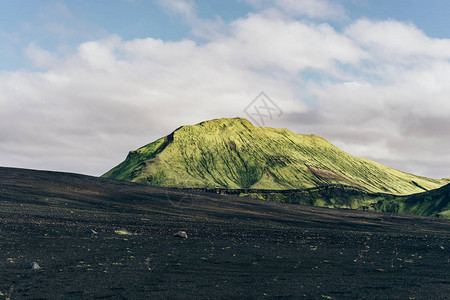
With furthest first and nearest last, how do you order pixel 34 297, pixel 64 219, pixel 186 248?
pixel 64 219 → pixel 186 248 → pixel 34 297

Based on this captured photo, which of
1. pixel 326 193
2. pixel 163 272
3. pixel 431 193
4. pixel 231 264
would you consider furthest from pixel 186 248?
pixel 326 193

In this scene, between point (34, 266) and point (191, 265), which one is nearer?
point (34, 266)

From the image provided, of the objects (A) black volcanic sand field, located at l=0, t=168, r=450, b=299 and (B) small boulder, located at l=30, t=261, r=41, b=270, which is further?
(B) small boulder, located at l=30, t=261, r=41, b=270

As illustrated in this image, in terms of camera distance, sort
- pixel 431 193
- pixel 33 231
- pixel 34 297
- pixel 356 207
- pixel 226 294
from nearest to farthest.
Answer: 1. pixel 34 297
2. pixel 226 294
3. pixel 33 231
4. pixel 431 193
5. pixel 356 207

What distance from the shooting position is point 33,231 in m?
25.2

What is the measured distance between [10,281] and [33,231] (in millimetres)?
12722

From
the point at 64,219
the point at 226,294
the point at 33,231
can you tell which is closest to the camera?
the point at 226,294

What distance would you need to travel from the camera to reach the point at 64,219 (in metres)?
33.0

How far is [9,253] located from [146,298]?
31.4 feet

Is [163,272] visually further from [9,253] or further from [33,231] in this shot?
[33,231]

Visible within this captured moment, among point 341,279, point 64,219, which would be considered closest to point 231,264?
point 341,279

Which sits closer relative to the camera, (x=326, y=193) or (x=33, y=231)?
(x=33, y=231)

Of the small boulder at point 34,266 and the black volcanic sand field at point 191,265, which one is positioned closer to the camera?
the black volcanic sand field at point 191,265

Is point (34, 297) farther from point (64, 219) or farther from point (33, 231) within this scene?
point (64, 219)
